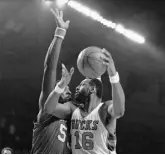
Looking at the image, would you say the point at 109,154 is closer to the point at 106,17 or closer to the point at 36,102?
the point at 106,17

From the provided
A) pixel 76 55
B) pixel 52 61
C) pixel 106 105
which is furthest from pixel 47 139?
pixel 76 55

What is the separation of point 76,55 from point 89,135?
783cm

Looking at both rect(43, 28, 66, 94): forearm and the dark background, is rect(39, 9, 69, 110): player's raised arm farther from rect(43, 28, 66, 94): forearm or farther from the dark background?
the dark background

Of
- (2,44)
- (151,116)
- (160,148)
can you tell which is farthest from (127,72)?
(2,44)

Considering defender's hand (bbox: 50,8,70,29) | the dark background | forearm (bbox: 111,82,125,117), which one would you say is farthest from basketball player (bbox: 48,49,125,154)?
the dark background

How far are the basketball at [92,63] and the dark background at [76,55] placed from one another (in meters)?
6.67

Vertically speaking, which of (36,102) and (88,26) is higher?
(88,26)

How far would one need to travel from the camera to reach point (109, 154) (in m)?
3.21

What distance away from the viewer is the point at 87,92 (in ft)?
11.0

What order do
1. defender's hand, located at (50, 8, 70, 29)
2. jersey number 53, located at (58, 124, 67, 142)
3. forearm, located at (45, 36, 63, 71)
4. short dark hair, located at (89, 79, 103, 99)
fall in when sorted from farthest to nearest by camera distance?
jersey number 53, located at (58, 124, 67, 142), defender's hand, located at (50, 8, 70, 29), forearm, located at (45, 36, 63, 71), short dark hair, located at (89, 79, 103, 99)

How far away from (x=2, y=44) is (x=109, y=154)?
8664 mm

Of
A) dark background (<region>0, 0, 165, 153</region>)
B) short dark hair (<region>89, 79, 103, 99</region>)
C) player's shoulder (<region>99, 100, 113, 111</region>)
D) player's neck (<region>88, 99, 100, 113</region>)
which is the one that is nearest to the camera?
player's shoulder (<region>99, 100, 113, 111</region>)

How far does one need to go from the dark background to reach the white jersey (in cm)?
717

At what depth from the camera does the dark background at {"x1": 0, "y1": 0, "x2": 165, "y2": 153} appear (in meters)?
10.5
